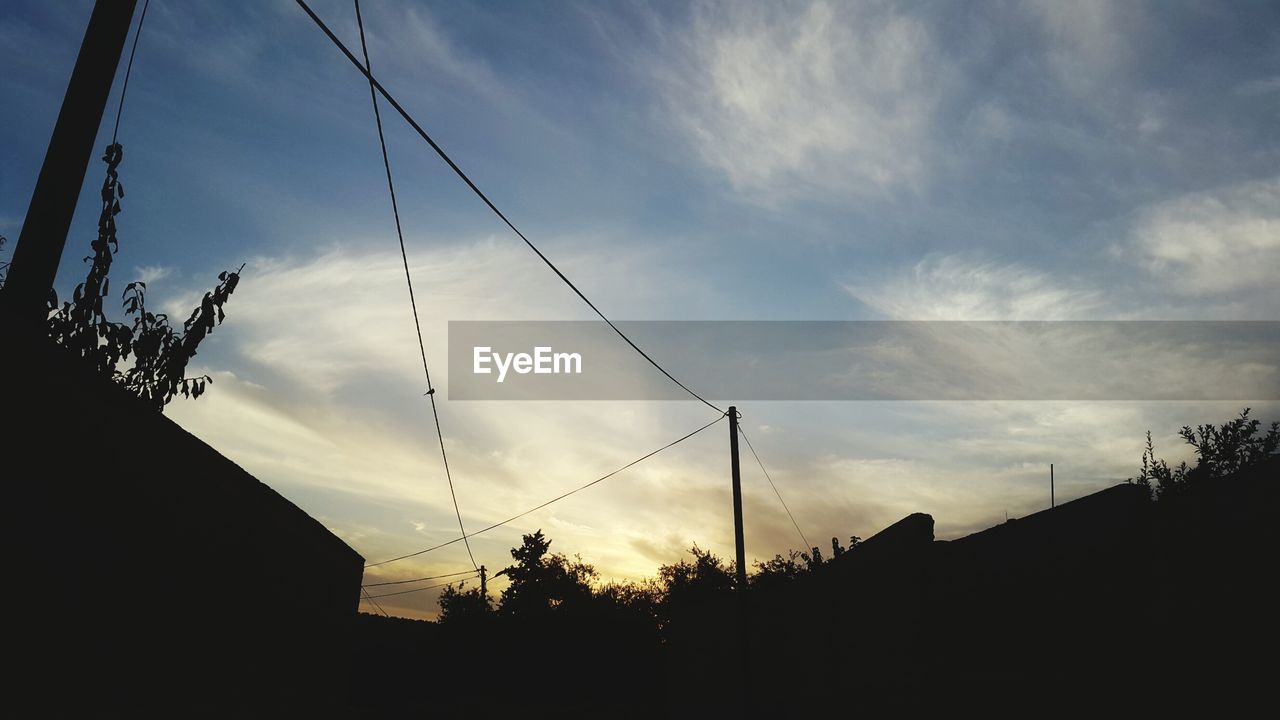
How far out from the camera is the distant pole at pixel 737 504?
570 inches

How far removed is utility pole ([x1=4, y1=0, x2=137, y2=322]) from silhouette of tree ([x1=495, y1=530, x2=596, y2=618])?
59352 millimetres

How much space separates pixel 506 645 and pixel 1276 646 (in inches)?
1127

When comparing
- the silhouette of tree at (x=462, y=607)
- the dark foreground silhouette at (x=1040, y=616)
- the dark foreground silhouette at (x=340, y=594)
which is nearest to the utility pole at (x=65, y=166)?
the dark foreground silhouette at (x=340, y=594)

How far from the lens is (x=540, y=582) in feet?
208

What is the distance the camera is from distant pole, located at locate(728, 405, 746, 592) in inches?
570

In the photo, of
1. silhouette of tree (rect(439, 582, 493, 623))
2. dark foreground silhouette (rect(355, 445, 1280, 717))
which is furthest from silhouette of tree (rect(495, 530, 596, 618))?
dark foreground silhouette (rect(355, 445, 1280, 717))

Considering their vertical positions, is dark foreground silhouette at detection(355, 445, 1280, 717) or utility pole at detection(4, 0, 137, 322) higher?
utility pole at detection(4, 0, 137, 322)

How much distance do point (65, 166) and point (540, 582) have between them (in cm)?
6312

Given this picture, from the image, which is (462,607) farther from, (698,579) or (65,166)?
(65,166)

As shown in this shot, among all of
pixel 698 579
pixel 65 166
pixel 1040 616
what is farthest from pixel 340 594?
pixel 698 579

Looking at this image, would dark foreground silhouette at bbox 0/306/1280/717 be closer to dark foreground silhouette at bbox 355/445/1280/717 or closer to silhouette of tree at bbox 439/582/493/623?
dark foreground silhouette at bbox 355/445/1280/717

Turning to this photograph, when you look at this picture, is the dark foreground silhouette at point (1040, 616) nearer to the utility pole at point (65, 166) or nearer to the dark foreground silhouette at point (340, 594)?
the dark foreground silhouette at point (340, 594)

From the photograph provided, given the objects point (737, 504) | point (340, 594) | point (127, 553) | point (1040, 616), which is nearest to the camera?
point (127, 553)

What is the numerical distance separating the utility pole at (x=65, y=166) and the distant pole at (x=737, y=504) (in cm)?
1264
